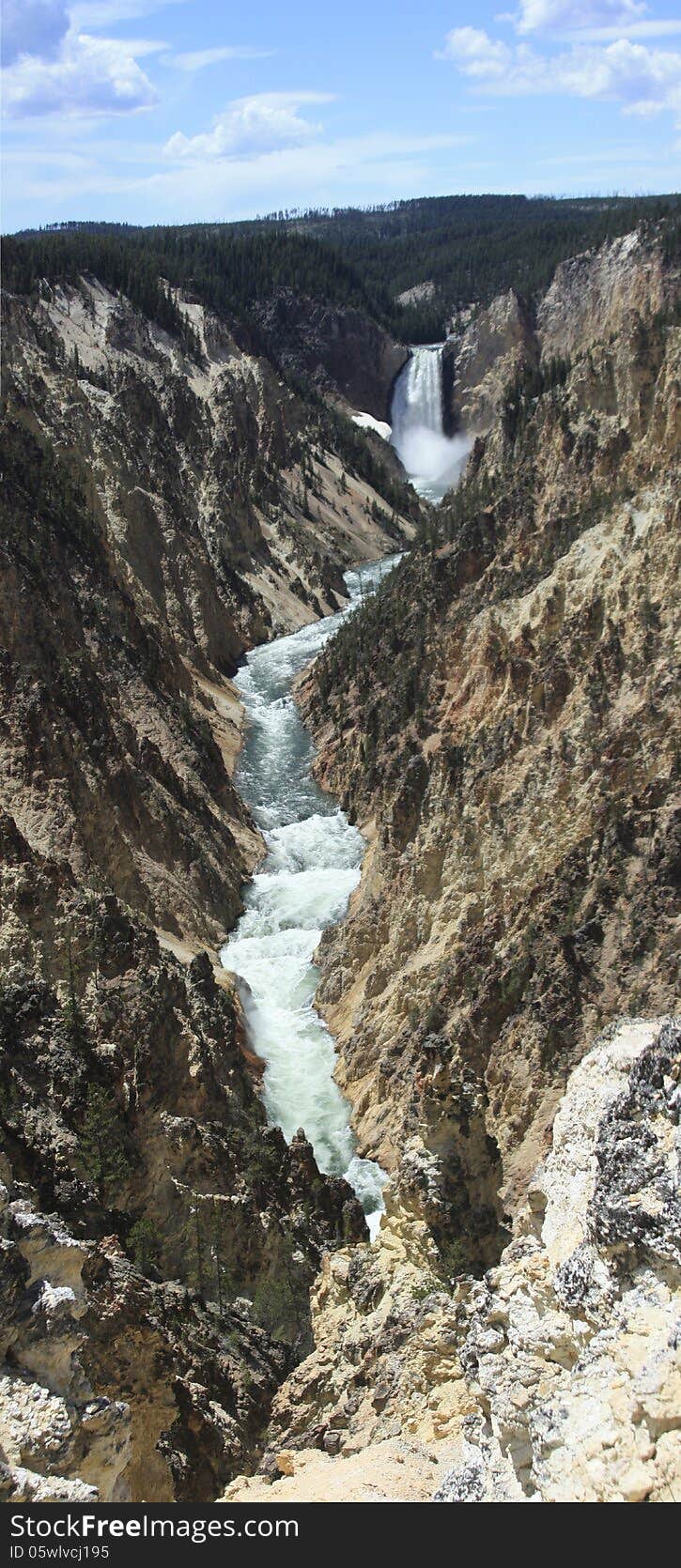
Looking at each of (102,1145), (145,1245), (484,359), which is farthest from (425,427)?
(145,1245)

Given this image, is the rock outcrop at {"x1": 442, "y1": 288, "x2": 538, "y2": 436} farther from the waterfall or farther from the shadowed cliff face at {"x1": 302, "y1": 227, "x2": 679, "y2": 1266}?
the shadowed cliff face at {"x1": 302, "y1": 227, "x2": 679, "y2": 1266}

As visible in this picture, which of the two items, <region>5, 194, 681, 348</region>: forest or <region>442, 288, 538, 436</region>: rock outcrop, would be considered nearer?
<region>5, 194, 681, 348</region>: forest

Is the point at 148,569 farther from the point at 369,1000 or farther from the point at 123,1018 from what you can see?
the point at 123,1018

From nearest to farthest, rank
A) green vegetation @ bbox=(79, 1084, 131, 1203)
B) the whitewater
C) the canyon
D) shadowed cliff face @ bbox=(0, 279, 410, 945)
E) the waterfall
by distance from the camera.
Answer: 1. the canyon
2. green vegetation @ bbox=(79, 1084, 131, 1203)
3. the whitewater
4. shadowed cliff face @ bbox=(0, 279, 410, 945)
5. the waterfall

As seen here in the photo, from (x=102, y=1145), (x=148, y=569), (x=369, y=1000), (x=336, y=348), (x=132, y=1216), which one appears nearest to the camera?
(x=132, y=1216)

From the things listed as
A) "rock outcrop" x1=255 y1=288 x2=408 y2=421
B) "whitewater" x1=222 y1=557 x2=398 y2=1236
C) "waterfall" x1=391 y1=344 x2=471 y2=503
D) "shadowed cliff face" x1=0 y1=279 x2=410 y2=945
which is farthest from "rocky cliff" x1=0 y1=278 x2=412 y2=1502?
"rock outcrop" x1=255 y1=288 x2=408 y2=421
